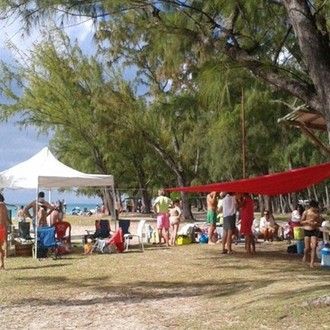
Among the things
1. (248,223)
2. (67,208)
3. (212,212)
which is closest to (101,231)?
(212,212)

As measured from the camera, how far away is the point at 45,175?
46.9ft

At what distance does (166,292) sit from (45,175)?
251 inches

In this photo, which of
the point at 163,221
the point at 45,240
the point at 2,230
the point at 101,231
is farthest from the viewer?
the point at 163,221

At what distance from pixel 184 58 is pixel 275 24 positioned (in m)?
1.26

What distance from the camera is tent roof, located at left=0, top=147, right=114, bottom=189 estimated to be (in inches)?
570

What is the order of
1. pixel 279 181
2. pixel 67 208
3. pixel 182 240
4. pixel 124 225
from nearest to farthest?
pixel 279 181, pixel 124 225, pixel 182 240, pixel 67 208

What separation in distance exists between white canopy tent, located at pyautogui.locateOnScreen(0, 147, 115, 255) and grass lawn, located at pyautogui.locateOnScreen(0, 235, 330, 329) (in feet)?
6.46

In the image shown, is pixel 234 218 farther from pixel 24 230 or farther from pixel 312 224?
pixel 24 230

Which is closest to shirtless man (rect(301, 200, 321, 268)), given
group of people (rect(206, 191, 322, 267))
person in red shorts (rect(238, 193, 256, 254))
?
group of people (rect(206, 191, 322, 267))

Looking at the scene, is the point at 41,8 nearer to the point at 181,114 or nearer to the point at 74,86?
the point at 181,114

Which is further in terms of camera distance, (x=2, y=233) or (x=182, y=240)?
(x=182, y=240)

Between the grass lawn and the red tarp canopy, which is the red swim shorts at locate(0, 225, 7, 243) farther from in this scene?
the red tarp canopy

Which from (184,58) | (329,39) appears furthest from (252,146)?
(329,39)

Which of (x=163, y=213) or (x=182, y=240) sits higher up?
(x=163, y=213)
